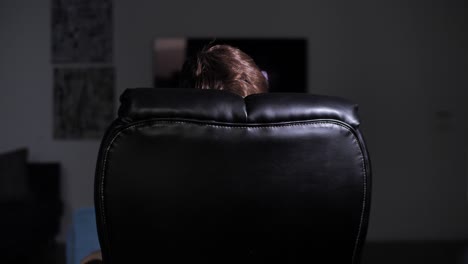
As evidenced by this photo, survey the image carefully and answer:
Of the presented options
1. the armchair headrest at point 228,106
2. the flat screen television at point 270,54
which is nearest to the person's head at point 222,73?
the armchair headrest at point 228,106

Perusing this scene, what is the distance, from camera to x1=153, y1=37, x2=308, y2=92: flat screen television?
404 centimetres

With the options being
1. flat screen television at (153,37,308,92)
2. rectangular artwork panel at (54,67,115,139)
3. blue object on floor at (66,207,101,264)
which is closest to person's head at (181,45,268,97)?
blue object on floor at (66,207,101,264)

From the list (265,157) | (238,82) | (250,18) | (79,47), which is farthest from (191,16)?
(265,157)

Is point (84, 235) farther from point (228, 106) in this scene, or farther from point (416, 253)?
point (416, 253)

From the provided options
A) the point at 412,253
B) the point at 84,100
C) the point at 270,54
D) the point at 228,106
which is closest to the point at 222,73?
the point at 228,106

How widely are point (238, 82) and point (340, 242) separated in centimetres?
50

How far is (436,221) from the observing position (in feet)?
13.5

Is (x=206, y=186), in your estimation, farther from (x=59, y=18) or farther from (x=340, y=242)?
(x=59, y=18)

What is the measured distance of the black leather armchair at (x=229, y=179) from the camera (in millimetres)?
716

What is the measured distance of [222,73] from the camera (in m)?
1.18

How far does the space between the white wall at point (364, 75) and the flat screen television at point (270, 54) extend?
8 centimetres

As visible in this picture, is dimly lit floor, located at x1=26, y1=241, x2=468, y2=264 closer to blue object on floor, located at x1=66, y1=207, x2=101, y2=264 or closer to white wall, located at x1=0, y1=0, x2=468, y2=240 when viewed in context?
white wall, located at x1=0, y1=0, x2=468, y2=240

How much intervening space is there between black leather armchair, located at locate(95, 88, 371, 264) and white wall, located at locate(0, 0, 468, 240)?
337 centimetres

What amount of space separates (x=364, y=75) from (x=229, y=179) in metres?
3.57
